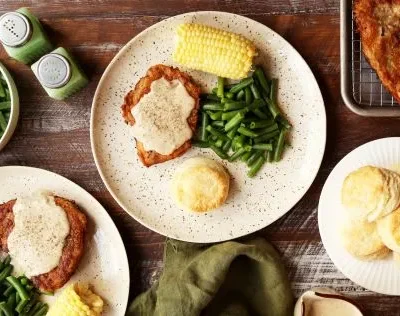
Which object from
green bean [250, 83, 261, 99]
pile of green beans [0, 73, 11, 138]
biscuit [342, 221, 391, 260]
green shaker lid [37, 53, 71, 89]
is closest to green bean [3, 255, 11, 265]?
pile of green beans [0, 73, 11, 138]

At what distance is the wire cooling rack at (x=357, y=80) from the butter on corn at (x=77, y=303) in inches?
57.1

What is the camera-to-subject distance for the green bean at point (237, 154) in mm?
2982

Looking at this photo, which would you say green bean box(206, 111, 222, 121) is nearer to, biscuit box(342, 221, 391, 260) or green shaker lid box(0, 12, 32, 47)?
biscuit box(342, 221, 391, 260)

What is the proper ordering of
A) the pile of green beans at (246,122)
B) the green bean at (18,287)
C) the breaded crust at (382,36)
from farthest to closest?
the green bean at (18,287) → the pile of green beans at (246,122) → the breaded crust at (382,36)

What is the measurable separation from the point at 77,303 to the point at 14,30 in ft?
4.04

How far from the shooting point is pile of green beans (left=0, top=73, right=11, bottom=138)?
3062 mm

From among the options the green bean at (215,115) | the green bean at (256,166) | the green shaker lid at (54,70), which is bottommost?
the green bean at (256,166)

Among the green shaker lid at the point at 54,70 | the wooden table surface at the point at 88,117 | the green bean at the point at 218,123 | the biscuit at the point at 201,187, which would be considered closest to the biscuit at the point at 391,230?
the wooden table surface at the point at 88,117

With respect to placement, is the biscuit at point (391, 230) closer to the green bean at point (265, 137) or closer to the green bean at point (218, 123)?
the green bean at point (265, 137)

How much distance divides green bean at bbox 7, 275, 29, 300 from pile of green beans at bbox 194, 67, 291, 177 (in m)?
1.04

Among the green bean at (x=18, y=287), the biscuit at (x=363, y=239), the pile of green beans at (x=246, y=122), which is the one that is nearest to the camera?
the biscuit at (x=363, y=239)

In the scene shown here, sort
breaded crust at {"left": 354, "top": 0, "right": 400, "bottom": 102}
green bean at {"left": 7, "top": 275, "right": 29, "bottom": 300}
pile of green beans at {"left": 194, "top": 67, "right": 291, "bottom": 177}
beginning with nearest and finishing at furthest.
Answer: breaded crust at {"left": 354, "top": 0, "right": 400, "bottom": 102} → pile of green beans at {"left": 194, "top": 67, "right": 291, "bottom": 177} → green bean at {"left": 7, "top": 275, "right": 29, "bottom": 300}

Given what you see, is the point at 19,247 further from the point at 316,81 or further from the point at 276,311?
the point at 316,81

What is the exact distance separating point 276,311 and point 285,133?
80 centimetres
